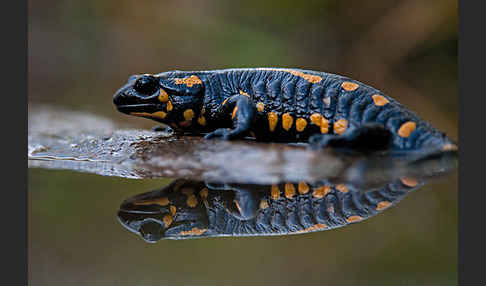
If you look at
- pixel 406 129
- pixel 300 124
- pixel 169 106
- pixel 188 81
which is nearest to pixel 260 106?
pixel 300 124

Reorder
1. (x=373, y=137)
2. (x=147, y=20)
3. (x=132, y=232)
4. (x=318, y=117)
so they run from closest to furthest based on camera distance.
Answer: (x=132, y=232), (x=373, y=137), (x=318, y=117), (x=147, y=20)

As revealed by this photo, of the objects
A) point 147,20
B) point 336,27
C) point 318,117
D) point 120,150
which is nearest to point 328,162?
point 318,117

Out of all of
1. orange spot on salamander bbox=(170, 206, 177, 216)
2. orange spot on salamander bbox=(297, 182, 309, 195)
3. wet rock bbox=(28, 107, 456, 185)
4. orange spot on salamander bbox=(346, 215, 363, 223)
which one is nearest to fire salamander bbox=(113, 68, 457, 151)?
wet rock bbox=(28, 107, 456, 185)

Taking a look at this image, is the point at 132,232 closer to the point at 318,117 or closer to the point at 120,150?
the point at 120,150

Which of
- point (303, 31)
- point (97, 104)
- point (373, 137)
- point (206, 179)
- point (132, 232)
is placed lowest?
point (132, 232)

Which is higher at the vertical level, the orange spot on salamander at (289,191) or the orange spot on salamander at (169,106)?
Result: the orange spot on salamander at (169,106)

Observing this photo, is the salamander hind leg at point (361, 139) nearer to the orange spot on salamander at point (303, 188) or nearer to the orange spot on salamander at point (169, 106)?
the orange spot on salamander at point (303, 188)

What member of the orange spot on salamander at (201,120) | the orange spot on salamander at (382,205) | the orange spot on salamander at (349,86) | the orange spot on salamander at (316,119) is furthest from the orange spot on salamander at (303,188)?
the orange spot on salamander at (201,120)

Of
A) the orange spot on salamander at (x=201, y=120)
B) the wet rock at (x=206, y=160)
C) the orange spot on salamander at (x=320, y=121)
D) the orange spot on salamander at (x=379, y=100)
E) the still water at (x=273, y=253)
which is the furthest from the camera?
the orange spot on salamander at (x=201, y=120)
